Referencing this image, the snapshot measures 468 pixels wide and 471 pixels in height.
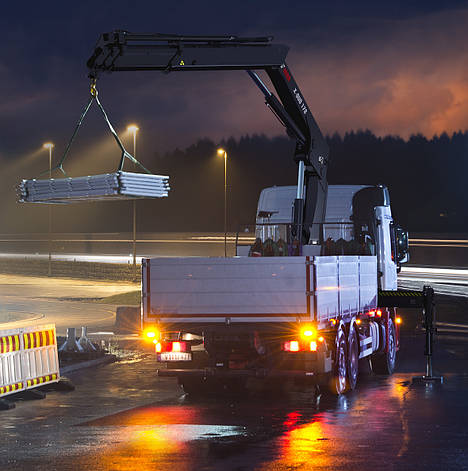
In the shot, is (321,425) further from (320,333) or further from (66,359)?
(66,359)

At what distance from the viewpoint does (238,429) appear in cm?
1159

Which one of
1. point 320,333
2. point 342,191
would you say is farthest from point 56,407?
point 342,191

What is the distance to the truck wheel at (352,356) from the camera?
15125 mm

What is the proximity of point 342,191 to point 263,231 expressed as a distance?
73.3 inches

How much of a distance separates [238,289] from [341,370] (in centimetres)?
218

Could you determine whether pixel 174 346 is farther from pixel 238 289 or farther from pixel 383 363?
pixel 383 363

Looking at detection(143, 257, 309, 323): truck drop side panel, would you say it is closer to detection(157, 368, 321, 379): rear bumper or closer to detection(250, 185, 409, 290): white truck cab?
detection(157, 368, 321, 379): rear bumper

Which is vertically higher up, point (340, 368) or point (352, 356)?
point (352, 356)

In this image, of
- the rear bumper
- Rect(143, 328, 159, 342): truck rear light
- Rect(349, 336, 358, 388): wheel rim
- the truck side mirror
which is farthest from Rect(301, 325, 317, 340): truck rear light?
the truck side mirror

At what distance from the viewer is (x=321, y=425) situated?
1184 cm

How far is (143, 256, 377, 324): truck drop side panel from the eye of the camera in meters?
13.5

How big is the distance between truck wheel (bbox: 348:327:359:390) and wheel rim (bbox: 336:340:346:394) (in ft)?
0.97

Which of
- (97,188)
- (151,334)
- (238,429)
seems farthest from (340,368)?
(97,188)

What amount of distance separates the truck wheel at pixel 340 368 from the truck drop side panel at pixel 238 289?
545mm
